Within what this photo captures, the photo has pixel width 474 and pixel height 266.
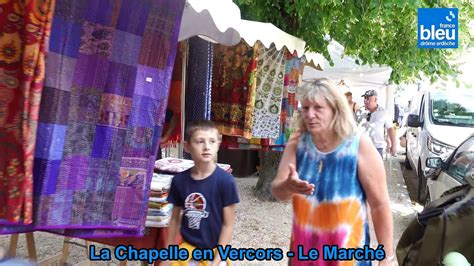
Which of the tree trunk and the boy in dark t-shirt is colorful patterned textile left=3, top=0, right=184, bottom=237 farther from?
the tree trunk

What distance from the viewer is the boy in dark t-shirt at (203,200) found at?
2508 millimetres

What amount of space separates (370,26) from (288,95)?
2521mm

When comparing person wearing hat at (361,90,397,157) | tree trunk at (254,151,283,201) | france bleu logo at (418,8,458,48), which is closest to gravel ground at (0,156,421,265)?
tree trunk at (254,151,283,201)

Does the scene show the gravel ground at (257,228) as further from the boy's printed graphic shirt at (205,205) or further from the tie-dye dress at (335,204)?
the tie-dye dress at (335,204)

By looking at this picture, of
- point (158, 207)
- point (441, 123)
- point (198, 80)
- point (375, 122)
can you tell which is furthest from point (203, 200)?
point (441, 123)

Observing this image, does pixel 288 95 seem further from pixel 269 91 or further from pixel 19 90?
pixel 19 90

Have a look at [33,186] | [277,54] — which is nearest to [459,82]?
[277,54]

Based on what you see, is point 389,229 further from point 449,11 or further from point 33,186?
point 449,11

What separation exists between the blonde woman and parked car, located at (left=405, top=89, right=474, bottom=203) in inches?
183

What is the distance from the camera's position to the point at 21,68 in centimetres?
215

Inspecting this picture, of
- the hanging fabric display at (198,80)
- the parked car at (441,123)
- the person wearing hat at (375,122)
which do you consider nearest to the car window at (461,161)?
the parked car at (441,123)

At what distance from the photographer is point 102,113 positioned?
2545 mm

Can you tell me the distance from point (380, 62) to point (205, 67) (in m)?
4.81

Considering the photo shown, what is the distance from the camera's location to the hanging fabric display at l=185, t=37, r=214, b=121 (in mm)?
4309
